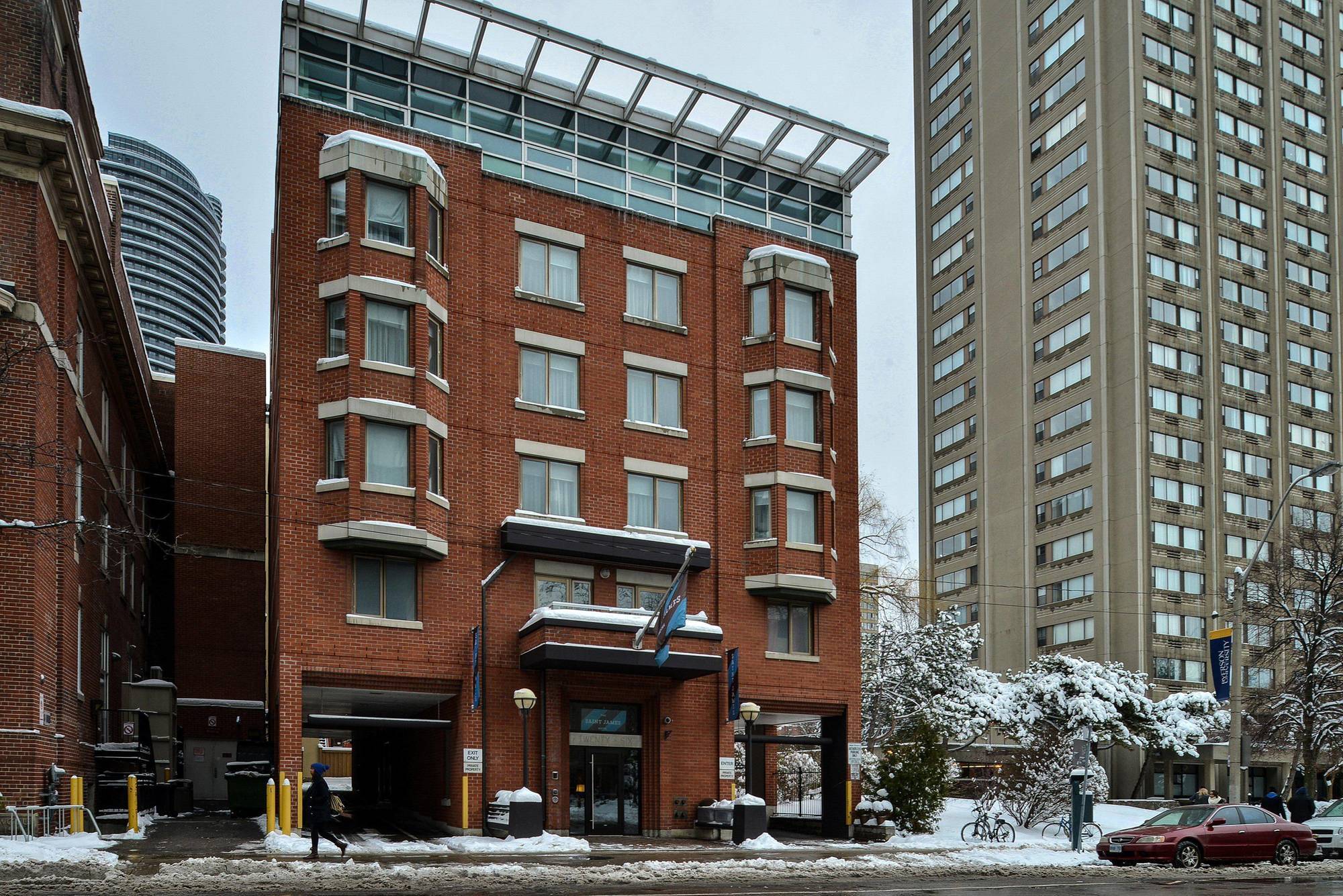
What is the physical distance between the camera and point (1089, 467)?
7850 centimetres

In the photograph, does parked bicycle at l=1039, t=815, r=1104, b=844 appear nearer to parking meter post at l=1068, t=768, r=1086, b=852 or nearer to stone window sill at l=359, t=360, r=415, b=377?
parking meter post at l=1068, t=768, r=1086, b=852

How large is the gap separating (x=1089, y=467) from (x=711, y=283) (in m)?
46.9

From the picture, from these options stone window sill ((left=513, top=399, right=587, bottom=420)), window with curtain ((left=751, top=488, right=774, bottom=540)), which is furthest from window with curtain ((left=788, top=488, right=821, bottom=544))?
stone window sill ((left=513, top=399, right=587, bottom=420))

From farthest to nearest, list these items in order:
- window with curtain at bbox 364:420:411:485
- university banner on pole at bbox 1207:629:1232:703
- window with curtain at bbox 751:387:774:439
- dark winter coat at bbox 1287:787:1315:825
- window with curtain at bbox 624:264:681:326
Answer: window with curtain at bbox 751:387:774:439 < window with curtain at bbox 624:264:681:326 < dark winter coat at bbox 1287:787:1315:825 < university banner on pole at bbox 1207:629:1232:703 < window with curtain at bbox 364:420:411:485

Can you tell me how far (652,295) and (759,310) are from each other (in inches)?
132

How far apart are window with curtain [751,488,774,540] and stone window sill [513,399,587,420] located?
5.69 meters

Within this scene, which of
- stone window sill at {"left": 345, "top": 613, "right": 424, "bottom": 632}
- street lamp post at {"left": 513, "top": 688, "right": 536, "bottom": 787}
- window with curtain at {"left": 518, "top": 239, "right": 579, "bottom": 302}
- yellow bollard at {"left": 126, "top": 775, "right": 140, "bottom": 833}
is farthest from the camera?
window with curtain at {"left": 518, "top": 239, "right": 579, "bottom": 302}

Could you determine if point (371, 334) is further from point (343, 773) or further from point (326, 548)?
point (343, 773)

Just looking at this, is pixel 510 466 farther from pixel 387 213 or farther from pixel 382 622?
pixel 387 213

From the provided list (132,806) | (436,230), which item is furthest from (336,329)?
(132,806)

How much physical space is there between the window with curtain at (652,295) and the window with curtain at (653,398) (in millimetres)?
1645

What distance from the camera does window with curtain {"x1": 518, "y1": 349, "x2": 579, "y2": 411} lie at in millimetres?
35344

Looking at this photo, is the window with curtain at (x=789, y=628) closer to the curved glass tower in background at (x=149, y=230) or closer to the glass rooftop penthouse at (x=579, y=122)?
the glass rooftop penthouse at (x=579, y=122)

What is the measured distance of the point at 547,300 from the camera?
3566 centimetres
